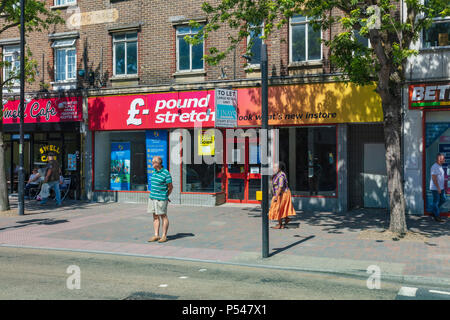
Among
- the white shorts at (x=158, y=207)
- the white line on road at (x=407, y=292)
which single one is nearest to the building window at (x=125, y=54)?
the white shorts at (x=158, y=207)

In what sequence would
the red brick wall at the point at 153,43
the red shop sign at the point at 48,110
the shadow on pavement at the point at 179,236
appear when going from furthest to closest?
the red shop sign at the point at 48,110, the red brick wall at the point at 153,43, the shadow on pavement at the point at 179,236

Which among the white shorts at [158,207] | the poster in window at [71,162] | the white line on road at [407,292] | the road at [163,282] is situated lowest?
the white line on road at [407,292]

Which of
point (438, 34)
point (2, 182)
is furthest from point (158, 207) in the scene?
point (438, 34)

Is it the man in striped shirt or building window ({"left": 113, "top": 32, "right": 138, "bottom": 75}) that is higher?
building window ({"left": 113, "top": 32, "right": 138, "bottom": 75})

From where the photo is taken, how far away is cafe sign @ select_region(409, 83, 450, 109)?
45.6ft

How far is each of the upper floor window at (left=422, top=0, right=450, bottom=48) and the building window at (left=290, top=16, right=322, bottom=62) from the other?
3.25 metres

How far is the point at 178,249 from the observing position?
997 cm

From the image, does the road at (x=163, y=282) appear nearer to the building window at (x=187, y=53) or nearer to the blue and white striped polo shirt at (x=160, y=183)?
the blue and white striped polo shirt at (x=160, y=183)

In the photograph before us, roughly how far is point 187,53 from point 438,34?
8.53 m

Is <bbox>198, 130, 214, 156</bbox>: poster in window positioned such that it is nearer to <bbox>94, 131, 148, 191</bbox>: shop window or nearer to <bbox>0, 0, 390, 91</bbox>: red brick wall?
<bbox>0, 0, 390, 91</bbox>: red brick wall

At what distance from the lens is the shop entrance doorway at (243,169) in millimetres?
16844

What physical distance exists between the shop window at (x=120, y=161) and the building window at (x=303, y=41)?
656cm

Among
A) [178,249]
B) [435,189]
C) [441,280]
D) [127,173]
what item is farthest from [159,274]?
[127,173]

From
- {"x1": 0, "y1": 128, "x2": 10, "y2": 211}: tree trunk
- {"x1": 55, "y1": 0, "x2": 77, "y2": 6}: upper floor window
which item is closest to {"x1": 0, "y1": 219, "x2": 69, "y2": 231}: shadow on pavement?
{"x1": 0, "y1": 128, "x2": 10, "y2": 211}: tree trunk
